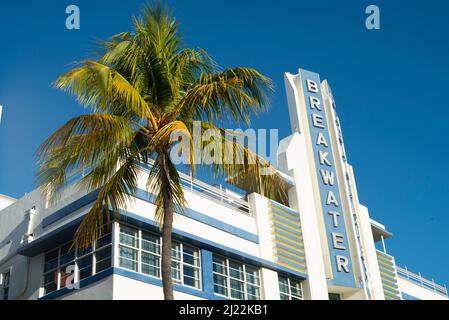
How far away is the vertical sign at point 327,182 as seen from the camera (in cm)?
3014

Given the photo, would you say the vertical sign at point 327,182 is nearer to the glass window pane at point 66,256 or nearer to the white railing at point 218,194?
the white railing at point 218,194

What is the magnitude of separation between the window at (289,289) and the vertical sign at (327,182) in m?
2.13

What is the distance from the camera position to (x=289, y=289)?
27453mm

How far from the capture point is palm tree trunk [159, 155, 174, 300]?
14.7 meters

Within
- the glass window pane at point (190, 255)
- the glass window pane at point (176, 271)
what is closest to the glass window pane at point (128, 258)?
the glass window pane at point (176, 271)

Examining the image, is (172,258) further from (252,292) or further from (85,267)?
(252,292)

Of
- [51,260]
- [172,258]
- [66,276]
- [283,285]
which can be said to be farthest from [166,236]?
[283,285]

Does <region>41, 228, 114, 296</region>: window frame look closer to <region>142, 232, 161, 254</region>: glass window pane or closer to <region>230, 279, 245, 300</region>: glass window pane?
<region>142, 232, 161, 254</region>: glass window pane

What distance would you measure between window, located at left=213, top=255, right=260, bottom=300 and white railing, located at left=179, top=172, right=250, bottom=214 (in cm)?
231

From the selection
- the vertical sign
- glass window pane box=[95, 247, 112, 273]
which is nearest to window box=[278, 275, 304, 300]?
the vertical sign

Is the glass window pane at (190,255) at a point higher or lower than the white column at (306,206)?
lower

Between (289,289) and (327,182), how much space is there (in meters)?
6.45

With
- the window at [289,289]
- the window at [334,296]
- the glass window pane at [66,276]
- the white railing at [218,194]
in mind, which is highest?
the white railing at [218,194]
